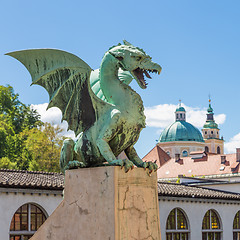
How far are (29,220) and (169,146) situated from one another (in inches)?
3299

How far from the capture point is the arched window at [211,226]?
30078mm

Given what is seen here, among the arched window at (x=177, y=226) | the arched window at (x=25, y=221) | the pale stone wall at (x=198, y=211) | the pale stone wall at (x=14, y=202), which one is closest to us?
the pale stone wall at (x=14, y=202)

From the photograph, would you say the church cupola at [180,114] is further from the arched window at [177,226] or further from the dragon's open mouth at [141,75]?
the dragon's open mouth at [141,75]

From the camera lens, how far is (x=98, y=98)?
8.25 meters

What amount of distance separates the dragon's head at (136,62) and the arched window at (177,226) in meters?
20.5

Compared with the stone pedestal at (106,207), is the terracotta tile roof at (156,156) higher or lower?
higher

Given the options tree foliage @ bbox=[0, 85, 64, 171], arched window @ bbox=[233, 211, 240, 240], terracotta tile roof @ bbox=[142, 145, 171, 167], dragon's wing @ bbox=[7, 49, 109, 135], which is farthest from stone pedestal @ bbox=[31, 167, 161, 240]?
terracotta tile roof @ bbox=[142, 145, 171, 167]

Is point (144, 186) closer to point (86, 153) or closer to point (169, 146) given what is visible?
point (86, 153)

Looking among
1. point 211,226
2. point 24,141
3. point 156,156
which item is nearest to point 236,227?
point 211,226

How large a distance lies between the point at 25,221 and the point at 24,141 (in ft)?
75.6

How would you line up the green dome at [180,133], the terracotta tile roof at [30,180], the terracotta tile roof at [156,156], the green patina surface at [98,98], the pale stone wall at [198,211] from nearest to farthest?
the green patina surface at [98,98] < the terracotta tile roof at [30,180] < the pale stone wall at [198,211] < the terracotta tile roof at [156,156] < the green dome at [180,133]

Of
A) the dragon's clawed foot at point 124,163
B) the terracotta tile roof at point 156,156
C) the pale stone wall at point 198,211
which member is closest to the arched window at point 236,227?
the pale stone wall at point 198,211

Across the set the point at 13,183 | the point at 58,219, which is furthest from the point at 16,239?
the point at 58,219

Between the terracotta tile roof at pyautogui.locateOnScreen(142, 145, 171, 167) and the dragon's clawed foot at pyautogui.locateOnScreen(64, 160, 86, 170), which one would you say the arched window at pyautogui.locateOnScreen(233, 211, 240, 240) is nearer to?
the dragon's clawed foot at pyautogui.locateOnScreen(64, 160, 86, 170)
